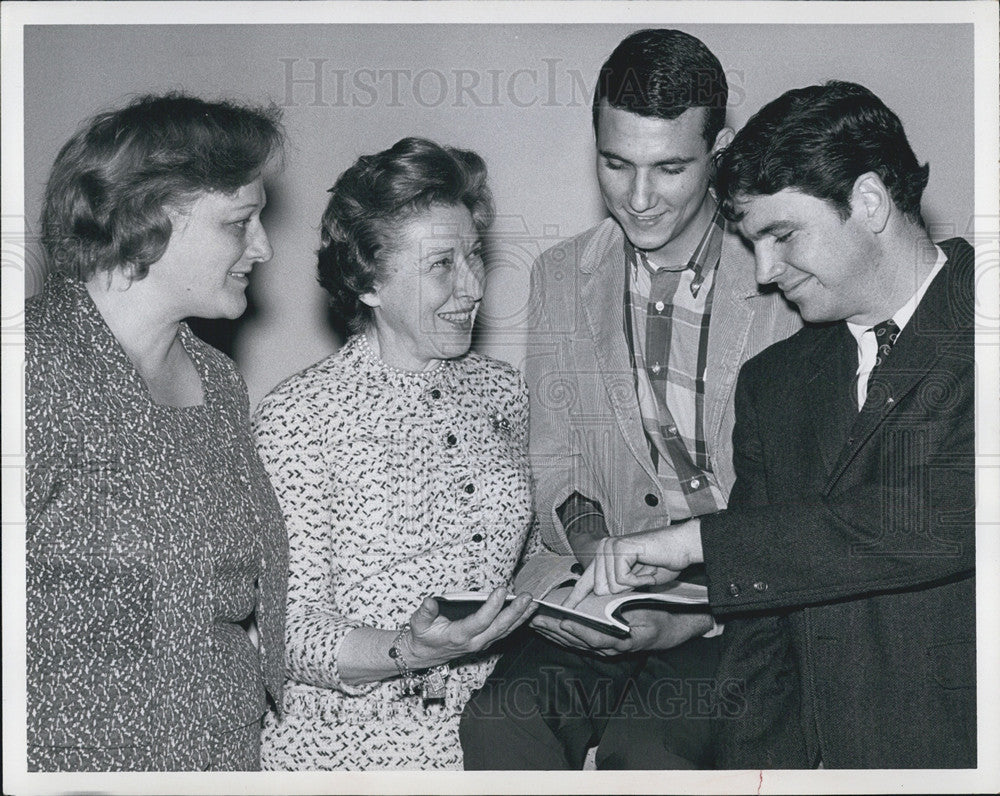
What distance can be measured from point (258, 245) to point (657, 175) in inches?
33.5

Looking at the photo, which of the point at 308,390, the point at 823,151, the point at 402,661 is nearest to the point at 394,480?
the point at 308,390

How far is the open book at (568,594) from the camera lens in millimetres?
2129

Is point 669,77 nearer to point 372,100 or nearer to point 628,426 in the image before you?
point 372,100

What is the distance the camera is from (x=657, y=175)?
224 cm

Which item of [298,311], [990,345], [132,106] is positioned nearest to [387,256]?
[298,311]

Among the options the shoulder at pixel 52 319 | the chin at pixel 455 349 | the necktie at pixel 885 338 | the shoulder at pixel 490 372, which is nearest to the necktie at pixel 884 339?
the necktie at pixel 885 338

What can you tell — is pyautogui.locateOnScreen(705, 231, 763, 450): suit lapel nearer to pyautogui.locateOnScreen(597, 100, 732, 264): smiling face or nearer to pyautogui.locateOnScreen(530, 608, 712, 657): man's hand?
pyautogui.locateOnScreen(597, 100, 732, 264): smiling face

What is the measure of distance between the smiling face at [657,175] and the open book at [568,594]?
0.71 metres

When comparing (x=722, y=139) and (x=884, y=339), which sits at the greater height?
(x=722, y=139)

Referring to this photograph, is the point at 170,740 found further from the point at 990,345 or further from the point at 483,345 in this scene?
the point at 990,345

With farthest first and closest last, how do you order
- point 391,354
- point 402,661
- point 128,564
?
point 391,354 → point 402,661 → point 128,564

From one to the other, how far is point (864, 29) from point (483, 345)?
106cm

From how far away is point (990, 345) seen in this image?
2.22 metres

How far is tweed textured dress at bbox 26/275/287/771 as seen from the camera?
80.6 inches
